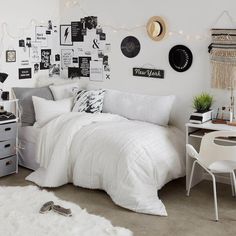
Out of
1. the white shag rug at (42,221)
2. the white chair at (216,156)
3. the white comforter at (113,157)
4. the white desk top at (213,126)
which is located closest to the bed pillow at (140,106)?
the white comforter at (113,157)

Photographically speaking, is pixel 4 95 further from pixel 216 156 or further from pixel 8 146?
pixel 216 156

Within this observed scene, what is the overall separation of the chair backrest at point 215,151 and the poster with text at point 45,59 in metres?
2.44

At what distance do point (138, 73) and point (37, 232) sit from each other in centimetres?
222

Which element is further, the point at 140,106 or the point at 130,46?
the point at 130,46

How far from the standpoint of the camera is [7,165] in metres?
4.50

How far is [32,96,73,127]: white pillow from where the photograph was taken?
4621 mm

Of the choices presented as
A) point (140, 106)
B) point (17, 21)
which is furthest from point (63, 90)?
point (140, 106)

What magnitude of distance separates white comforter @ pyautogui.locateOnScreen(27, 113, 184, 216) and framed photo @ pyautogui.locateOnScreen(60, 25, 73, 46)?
1230mm

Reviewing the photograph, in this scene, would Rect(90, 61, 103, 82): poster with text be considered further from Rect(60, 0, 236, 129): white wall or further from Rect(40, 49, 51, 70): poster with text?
Rect(40, 49, 51, 70): poster with text

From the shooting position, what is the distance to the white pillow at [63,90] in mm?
5055

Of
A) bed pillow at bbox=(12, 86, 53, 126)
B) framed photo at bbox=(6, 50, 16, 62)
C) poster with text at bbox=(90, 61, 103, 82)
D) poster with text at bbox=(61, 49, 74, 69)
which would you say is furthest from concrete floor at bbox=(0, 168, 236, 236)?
poster with text at bbox=(61, 49, 74, 69)

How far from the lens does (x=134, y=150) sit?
3740 mm

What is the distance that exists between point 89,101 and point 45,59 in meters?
0.96

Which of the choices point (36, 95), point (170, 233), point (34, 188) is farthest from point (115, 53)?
point (170, 233)
